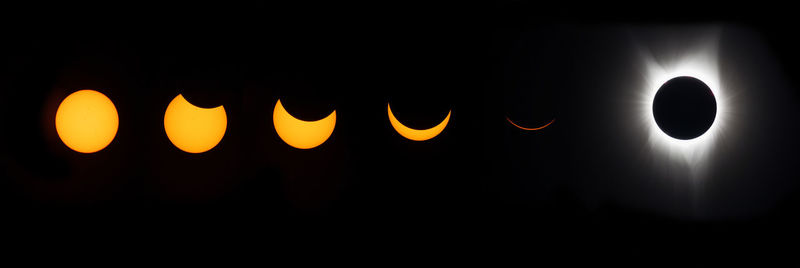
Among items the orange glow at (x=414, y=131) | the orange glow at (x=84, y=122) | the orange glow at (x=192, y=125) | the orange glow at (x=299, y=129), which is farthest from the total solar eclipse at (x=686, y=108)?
the orange glow at (x=84, y=122)

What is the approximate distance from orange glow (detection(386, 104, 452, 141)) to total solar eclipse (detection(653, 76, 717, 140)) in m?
0.62

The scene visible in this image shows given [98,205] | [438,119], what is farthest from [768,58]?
[98,205]

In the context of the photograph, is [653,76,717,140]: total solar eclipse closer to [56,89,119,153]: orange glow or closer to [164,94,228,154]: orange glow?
[164,94,228,154]: orange glow

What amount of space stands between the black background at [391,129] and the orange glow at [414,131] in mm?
22

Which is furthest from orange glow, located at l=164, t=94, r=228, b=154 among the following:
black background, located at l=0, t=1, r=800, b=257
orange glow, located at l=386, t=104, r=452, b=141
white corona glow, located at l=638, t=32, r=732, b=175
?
white corona glow, located at l=638, t=32, r=732, b=175

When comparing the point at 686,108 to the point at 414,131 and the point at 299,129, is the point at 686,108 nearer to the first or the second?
the point at 414,131

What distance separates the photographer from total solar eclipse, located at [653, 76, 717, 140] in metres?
1.22

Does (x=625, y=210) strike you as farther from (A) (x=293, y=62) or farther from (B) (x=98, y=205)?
(B) (x=98, y=205)

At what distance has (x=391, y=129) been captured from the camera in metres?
1.22

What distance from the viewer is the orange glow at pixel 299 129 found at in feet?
3.76

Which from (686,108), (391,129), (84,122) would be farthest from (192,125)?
(686,108)

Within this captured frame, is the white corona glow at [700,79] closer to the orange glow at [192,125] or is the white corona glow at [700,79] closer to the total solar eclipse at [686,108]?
the total solar eclipse at [686,108]

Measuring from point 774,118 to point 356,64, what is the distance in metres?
1.21

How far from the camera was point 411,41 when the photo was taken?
1208 mm
